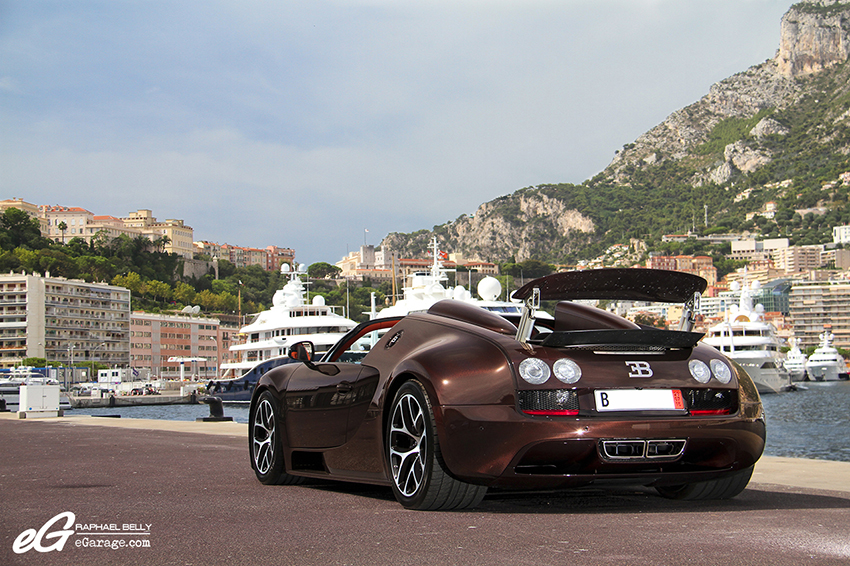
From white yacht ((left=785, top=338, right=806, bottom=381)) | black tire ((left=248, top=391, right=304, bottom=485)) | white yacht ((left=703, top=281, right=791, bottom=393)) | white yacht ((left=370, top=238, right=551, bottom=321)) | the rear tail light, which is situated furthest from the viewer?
white yacht ((left=785, top=338, right=806, bottom=381))

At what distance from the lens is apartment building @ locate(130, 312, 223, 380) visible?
136 metres

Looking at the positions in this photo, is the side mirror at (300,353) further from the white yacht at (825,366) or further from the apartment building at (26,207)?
the apartment building at (26,207)

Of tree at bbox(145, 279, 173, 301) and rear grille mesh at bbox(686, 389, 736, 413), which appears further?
tree at bbox(145, 279, 173, 301)

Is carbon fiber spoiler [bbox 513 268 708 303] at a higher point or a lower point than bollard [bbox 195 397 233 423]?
higher

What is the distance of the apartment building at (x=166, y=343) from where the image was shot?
135625 mm

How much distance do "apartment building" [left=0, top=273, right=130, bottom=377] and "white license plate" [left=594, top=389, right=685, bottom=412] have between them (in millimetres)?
126303

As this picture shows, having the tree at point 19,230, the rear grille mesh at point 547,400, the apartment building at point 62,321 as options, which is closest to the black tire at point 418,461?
the rear grille mesh at point 547,400

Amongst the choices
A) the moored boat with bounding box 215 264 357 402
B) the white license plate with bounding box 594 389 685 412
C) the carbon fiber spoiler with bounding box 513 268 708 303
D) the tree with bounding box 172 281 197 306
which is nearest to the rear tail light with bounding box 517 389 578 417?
the white license plate with bounding box 594 389 685 412

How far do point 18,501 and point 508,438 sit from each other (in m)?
2.50

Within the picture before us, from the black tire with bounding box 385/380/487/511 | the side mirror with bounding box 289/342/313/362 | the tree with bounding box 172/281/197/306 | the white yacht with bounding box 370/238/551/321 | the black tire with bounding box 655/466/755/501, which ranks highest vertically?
the tree with bounding box 172/281/197/306

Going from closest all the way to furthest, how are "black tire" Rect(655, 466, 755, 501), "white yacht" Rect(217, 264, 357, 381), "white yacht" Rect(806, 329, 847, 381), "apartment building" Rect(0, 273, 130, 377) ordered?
"black tire" Rect(655, 466, 755, 501), "white yacht" Rect(217, 264, 357, 381), "apartment building" Rect(0, 273, 130, 377), "white yacht" Rect(806, 329, 847, 381)

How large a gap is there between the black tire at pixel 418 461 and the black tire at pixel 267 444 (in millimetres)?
1386

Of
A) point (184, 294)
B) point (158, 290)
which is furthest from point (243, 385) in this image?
point (184, 294)

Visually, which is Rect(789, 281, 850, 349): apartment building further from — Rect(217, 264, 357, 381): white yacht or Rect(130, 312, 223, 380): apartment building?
Rect(217, 264, 357, 381): white yacht
